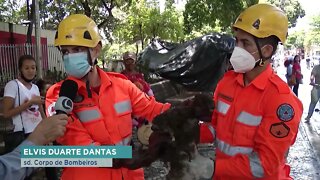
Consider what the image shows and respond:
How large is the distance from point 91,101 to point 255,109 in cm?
93

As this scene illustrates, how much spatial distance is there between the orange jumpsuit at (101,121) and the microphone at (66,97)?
0.16 m

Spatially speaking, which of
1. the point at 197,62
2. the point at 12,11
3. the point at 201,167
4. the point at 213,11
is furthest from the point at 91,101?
the point at 12,11

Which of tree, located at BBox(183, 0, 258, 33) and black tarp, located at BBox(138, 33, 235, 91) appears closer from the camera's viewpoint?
tree, located at BBox(183, 0, 258, 33)

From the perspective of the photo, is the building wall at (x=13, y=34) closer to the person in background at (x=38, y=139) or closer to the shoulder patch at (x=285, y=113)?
the person in background at (x=38, y=139)

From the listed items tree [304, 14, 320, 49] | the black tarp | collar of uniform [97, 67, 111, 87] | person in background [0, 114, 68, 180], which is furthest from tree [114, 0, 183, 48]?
tree [304, 14, 320, 49]

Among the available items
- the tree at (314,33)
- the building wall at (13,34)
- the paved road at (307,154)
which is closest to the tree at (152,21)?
the building wall at (13,34)

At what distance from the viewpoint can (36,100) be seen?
175 inches

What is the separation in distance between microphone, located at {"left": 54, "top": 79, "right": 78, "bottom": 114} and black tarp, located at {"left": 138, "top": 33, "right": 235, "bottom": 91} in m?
11.3

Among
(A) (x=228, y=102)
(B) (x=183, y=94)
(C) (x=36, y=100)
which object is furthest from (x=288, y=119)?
(B) (x=183, y=94)

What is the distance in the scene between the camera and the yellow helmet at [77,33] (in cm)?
226

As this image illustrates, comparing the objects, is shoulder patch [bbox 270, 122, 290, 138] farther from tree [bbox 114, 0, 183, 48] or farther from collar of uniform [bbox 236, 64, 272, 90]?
tree [bbox 114, 0, 183, 48]

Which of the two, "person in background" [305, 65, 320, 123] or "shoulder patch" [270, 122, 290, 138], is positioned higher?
Answer: "shoulder patch" [270, 122, 290, 138]

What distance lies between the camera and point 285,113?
1975 mm

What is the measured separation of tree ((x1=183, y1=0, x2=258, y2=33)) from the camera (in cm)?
898
